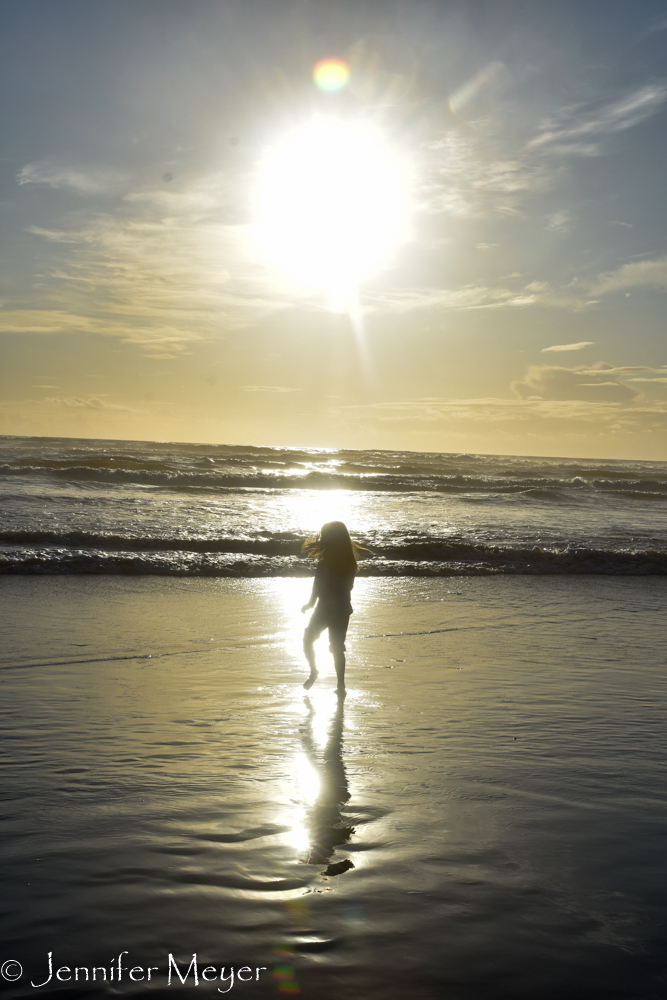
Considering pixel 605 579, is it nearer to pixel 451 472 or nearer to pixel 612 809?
pixel 612 809

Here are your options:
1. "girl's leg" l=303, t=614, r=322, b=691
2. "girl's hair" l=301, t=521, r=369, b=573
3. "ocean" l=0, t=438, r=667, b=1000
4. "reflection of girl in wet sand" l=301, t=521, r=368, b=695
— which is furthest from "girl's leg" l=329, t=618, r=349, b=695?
"girl's hair" l=301, t=521, r=369, b=573

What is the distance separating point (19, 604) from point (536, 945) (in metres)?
9.28

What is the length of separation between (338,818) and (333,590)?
3.14 meters

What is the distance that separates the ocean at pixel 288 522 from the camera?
610 inches

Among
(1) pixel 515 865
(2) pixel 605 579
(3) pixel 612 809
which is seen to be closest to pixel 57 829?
(1) pixel 515 865

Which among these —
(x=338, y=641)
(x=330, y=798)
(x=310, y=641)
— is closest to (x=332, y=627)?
(x=338, y=641)

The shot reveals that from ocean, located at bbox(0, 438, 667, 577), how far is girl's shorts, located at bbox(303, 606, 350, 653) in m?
7.75

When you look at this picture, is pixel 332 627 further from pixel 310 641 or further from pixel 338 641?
pixel 310 641

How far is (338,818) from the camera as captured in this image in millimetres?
4039

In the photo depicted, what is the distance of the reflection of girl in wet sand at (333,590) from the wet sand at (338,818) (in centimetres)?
54

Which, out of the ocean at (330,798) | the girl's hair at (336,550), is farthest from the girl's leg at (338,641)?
the girl's hair at (336,550)

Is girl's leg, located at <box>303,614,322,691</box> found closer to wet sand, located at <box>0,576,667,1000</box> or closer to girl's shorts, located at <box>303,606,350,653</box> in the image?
girl's shorts, located at <box>303,606,350,653</box>

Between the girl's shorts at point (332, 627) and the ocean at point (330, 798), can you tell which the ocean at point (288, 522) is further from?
the girl's shorts at point (332, 627)

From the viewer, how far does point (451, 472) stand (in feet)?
175
